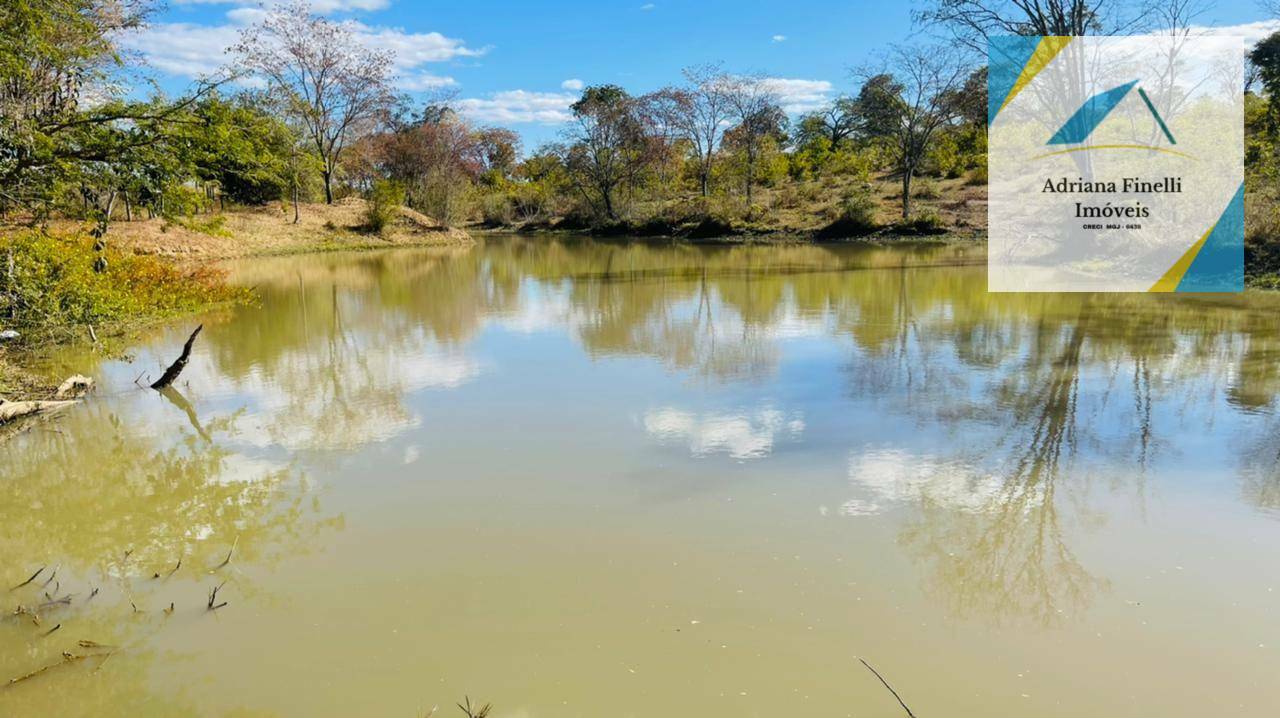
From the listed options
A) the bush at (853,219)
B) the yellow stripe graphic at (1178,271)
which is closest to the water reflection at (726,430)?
the yellow stripe graphic at (1178,271)

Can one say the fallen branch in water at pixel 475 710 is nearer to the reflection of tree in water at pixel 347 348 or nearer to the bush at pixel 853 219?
the reflection of tree in water at pixel 347 348

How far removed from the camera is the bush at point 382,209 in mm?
35250

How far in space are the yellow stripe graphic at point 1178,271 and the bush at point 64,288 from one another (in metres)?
17.5

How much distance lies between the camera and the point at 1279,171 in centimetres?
1544

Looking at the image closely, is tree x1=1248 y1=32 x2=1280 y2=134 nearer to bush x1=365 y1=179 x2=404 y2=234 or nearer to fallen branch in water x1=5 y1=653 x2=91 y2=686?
fallen branch in water x1=5 y1=653 x2=91 y2=686

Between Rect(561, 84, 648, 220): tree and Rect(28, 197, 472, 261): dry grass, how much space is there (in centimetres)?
927

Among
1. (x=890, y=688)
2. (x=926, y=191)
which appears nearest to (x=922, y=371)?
(x=890, y=688)

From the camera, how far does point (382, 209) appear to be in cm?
3528

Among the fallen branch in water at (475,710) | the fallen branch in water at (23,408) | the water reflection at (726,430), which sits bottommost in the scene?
the fallen branch in water at (475,710)

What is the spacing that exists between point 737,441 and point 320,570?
10.6 ft

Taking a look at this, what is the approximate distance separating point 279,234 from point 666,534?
102ft

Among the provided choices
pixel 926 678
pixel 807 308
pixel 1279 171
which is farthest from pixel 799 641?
pixel 1279 171

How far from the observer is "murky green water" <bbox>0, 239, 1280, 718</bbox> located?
10.4ft

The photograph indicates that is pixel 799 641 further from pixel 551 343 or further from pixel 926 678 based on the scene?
pixel 551 343
